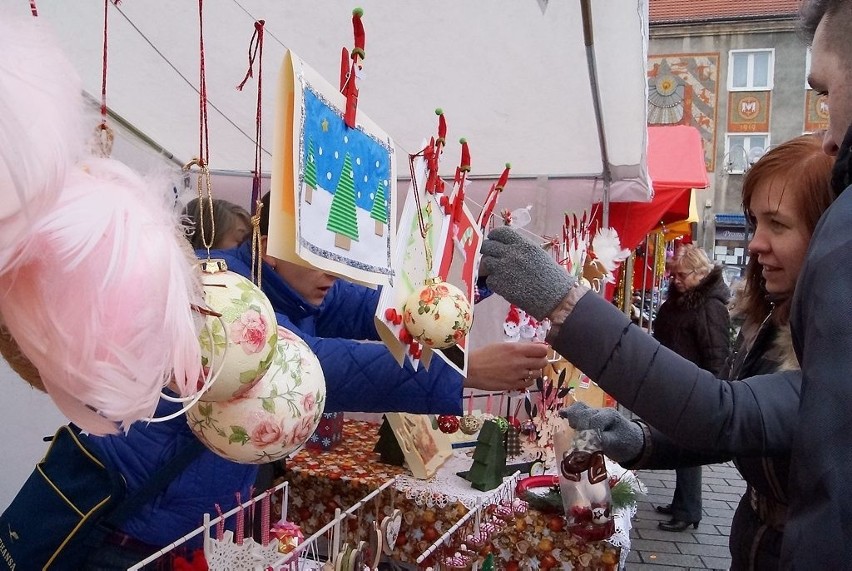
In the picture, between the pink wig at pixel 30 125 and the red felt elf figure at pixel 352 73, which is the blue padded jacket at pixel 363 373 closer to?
the red felt elf figure at pixel 352 73

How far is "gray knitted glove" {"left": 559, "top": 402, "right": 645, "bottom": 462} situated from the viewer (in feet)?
4.44

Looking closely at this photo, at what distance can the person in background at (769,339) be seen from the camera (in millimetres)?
1180

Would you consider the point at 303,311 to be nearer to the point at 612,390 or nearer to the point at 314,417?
the point at 314,417

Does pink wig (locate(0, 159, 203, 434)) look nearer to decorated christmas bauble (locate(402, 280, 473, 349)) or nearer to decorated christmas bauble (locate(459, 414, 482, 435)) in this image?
decorated christmas bauble (locate(402, 280, 473, 349))

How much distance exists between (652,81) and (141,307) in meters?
17.7

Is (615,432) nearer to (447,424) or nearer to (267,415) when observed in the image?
(267,415)

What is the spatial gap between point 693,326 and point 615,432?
274 cm

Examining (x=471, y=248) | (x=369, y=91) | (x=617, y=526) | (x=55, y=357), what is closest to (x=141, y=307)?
(x=55, y=357)

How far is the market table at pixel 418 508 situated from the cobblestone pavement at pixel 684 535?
145 cm

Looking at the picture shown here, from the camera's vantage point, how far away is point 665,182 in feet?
12.7

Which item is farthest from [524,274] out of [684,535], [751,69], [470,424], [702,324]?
[751,69]

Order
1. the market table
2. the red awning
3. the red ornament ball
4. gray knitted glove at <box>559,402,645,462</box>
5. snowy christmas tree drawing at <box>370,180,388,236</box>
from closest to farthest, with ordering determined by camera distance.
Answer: snowy christmas tree drawing at <box>370,180,388,236</box> < gray knitted glove at <box>559,402,645,462</box> < the market table < the red ornament ball < the red awning

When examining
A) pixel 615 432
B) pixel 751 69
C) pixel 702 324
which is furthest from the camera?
pixel 751 69

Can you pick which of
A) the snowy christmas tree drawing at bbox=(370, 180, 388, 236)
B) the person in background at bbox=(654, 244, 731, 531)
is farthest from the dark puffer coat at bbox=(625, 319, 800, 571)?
the person in background at bbox=(654, 244, 731, 531)
